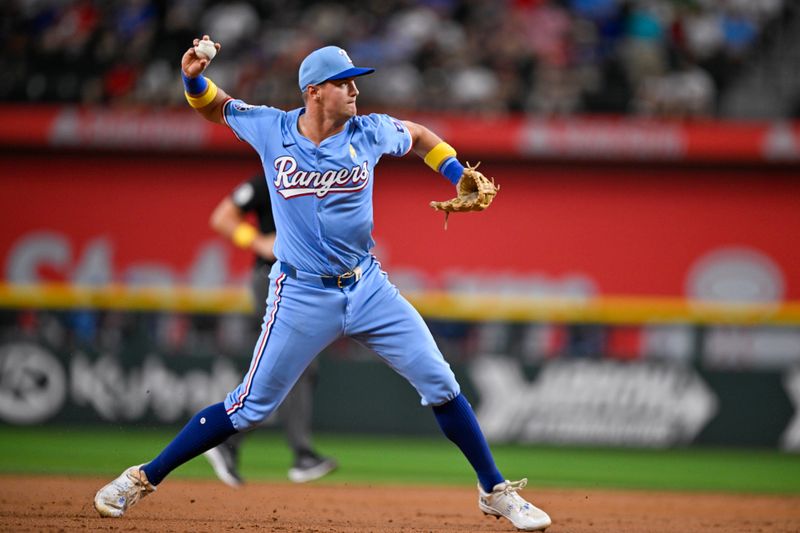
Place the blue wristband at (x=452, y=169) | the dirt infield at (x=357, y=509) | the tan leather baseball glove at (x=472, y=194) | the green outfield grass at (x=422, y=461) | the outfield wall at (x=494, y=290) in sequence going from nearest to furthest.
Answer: the tan leather baseball glove at (x=472, y=194) < the blue wristband at (x=452, y=169) < the dirt infield at (x=357, y=509) < the green outfield grass at (x=422, y=461) < the outfield wall at (x=494, y=290)

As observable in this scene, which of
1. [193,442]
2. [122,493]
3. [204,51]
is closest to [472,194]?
[204,51]

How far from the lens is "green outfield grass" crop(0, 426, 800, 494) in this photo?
8.25 meters

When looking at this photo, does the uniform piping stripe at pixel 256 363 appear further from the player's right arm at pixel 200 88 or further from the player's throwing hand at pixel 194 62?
the player's throwing hand at pixel 194 62

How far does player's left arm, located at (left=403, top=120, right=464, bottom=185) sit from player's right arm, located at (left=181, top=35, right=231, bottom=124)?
897mm

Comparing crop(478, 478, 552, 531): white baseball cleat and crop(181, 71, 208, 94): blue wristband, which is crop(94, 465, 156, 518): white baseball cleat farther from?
crop(181, 71, 208, 94): blue wristband

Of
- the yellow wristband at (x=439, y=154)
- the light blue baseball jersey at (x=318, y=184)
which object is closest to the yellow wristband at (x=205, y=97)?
the light blue baseball jersey at (x=318, y=184)

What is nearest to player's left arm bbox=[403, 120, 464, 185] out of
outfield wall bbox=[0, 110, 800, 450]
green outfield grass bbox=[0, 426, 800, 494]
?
green outfield grass bbox=[0, 426, 800, 494]

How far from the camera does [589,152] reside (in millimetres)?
13828

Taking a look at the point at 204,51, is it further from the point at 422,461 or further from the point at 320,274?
the point at 422,461

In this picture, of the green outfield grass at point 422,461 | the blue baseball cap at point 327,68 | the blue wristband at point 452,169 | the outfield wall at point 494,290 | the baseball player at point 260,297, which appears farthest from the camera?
the outfield wall at point 494,290

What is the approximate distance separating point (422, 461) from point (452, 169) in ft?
15.4

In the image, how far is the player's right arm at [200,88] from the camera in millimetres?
4910

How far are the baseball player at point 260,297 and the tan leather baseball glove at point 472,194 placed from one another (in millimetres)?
2099

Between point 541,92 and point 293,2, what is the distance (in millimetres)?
3780
